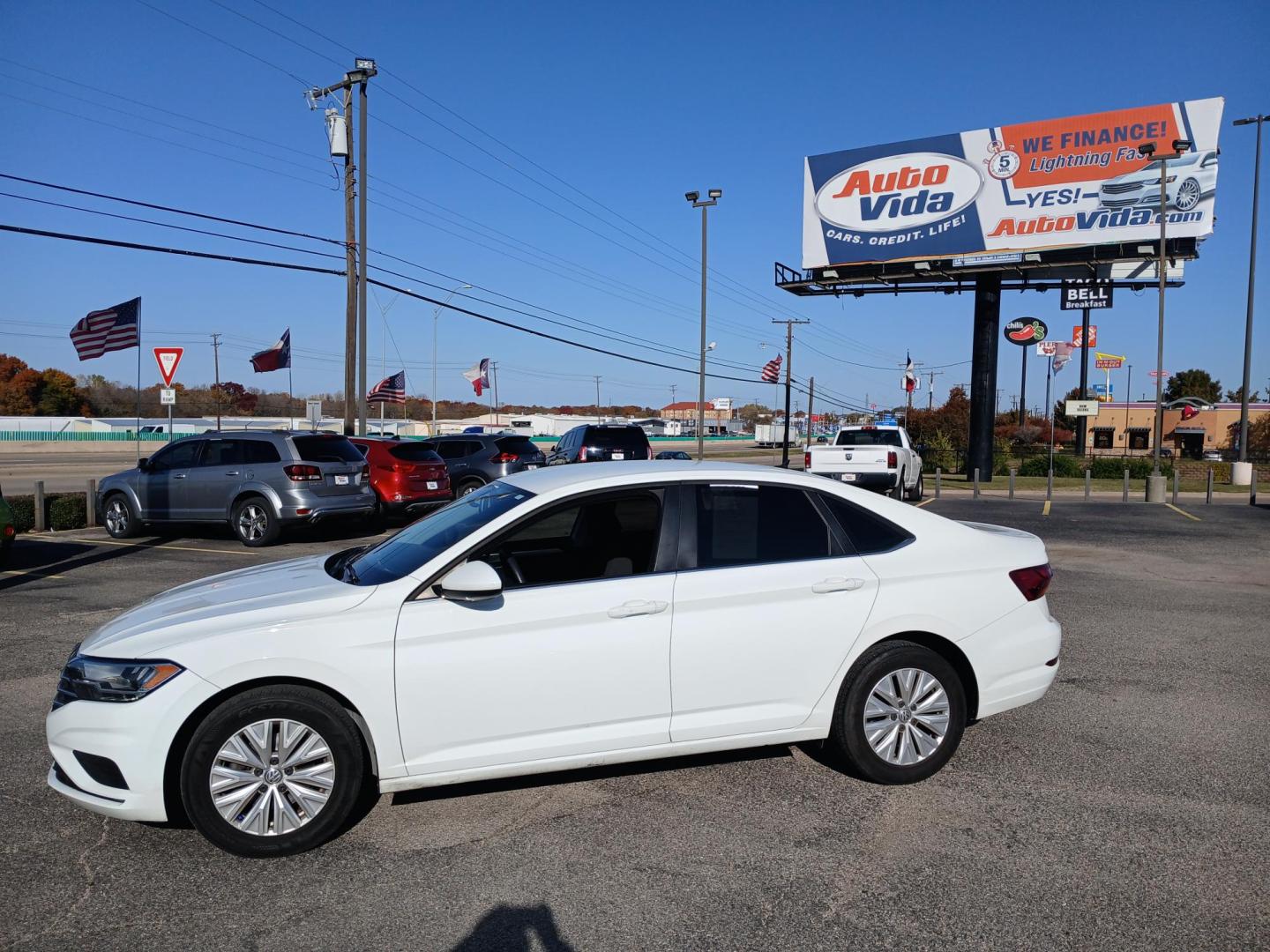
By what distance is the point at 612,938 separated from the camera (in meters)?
3.17

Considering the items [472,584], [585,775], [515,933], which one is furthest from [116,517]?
[515,933]

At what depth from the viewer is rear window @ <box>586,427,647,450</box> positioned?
19.4 meters

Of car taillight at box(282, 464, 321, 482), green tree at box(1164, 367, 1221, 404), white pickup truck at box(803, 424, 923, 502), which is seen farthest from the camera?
green tree at box(1164, 367, 1221, 404)

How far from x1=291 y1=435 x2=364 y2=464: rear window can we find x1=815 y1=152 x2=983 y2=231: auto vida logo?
30.3m

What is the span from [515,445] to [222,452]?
298 inches

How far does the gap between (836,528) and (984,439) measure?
33.7 metres

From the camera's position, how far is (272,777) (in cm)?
374

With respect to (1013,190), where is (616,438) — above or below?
below

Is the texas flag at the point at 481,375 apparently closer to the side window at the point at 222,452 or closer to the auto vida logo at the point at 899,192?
the auto vida logo at the point at 899,192

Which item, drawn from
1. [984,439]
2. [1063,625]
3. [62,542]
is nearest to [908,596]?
[1063,625]

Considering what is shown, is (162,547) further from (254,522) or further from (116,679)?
(116,679)

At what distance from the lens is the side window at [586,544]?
4230mm

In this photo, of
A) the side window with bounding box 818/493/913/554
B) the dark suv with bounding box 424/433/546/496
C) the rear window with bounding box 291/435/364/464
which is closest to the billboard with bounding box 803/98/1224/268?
the dark suv with bounding box 424/433/546/496

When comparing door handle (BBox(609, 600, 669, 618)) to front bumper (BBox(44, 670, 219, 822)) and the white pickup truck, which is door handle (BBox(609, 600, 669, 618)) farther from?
the white pickup truck
